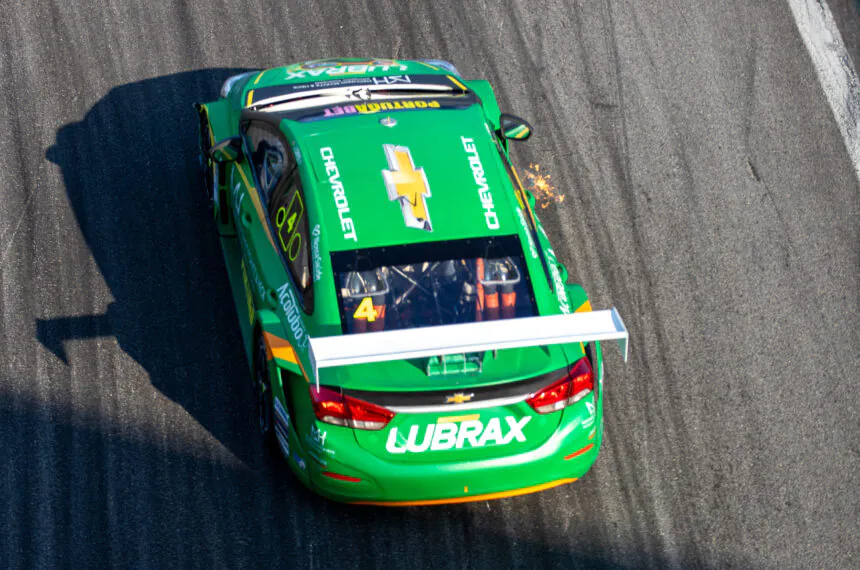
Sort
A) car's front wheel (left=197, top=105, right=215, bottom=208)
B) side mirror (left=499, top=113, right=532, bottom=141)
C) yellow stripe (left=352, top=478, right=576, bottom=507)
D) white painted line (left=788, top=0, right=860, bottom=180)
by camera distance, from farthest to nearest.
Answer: white painted line (left=788, top=0, right=860, bottom=180)
car's front wheel (left=197, top=105, right=215, bottom=208)
side mirror (left=499, top=113, right=532, bottom=141)
yellow stripe (left=352, top=478, right=576, bottom=507)

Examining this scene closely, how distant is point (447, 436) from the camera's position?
21.0ft

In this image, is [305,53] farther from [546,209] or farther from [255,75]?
[546,209]

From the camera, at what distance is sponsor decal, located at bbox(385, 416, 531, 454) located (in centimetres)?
638

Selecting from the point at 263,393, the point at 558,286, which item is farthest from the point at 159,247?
the point at 558,286

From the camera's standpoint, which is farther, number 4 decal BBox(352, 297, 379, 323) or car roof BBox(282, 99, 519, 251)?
car roof BBox(282, 99, 519, 251)

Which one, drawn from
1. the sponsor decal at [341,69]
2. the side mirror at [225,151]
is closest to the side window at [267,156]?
the side mirror at [225,151]

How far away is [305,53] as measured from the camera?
1094 cm

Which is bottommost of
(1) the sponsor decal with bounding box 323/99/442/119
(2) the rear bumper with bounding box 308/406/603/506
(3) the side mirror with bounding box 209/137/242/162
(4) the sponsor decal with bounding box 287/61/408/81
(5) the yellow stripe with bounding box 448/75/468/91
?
(2) the rear bumper with bounding box 308/406/603/506

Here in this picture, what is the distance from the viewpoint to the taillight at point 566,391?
650 cm

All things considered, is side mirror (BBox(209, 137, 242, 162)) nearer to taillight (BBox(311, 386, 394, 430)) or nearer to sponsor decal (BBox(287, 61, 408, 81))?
sponsor decal (BBox(287, 61, 408, 81))

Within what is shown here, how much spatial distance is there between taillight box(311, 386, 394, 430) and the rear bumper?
0.16 metres

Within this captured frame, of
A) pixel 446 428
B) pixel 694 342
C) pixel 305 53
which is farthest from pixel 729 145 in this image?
pixel 446 428

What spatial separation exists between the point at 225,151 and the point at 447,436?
9.68ft

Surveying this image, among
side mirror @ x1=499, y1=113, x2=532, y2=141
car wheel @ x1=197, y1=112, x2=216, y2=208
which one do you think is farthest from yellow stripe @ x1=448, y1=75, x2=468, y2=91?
car wheel @ x1=197, y1=112, x2=216, y2=208
